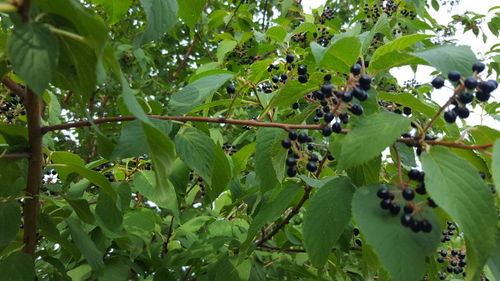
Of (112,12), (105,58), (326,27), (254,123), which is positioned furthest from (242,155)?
(326,27)

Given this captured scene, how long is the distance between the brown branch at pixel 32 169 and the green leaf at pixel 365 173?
921 millimetres

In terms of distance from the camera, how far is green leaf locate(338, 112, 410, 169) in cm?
101

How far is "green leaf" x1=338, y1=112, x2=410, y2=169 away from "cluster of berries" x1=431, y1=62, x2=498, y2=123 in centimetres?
16

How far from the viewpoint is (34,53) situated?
836 mm

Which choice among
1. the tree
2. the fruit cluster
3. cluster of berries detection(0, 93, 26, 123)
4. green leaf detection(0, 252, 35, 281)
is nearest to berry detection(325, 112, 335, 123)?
the tree

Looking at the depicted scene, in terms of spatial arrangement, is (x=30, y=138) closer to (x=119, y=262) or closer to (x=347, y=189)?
(x=347, y=189)

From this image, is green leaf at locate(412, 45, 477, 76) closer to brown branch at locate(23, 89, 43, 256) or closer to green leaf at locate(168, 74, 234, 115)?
green leaf at locate(168, 74, 234, 115)

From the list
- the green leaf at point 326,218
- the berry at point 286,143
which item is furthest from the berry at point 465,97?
the berry at point 286,143

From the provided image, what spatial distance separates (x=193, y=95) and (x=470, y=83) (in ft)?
2.73

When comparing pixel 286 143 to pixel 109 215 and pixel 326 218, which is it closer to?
pixel 326 218

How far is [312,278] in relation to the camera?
2256mm

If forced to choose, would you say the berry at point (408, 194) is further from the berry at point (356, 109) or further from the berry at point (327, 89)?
the berry at point (327, 89)

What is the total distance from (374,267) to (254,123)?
801mm

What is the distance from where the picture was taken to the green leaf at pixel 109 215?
1585mm
